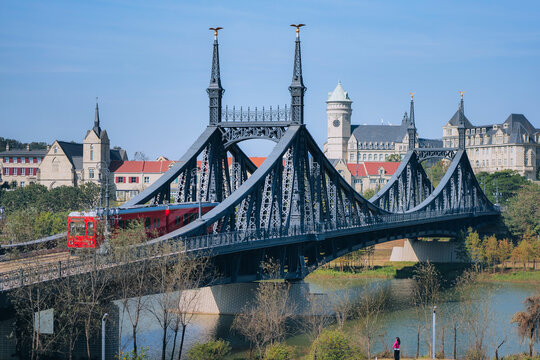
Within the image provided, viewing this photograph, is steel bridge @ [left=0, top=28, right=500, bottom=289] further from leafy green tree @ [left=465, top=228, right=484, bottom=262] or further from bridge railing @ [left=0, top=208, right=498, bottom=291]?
leafy green tree @ [left=465, top=228, right=484, bottom=262]

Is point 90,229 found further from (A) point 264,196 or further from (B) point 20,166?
(B) point 20,166

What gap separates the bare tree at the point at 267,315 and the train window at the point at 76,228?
11453 millimetres

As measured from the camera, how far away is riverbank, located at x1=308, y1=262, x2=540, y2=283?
101 metres

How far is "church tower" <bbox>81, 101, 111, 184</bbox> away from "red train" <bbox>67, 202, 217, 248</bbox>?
126649 mm

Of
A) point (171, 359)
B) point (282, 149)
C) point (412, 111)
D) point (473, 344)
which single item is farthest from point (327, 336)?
point (412, 111)

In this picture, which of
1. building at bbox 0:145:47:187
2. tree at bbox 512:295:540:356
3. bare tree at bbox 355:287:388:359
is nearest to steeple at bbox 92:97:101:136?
building at bbox 0:145:47:187

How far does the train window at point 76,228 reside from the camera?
5122cm

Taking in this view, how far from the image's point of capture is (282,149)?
63562mm

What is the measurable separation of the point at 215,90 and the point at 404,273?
46.0 metres

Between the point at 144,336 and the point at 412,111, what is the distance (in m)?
69.5

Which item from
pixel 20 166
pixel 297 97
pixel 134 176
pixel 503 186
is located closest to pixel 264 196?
pixel 297 97

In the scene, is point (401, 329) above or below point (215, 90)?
below

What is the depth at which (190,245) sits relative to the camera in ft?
172

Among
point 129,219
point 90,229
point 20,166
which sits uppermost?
point 20,166
